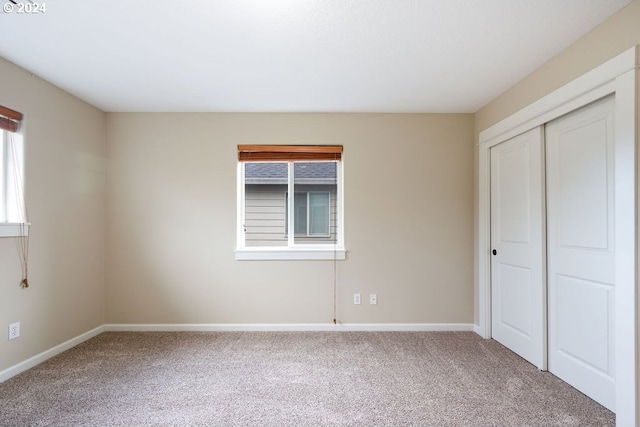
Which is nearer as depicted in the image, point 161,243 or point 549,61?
point 549,61

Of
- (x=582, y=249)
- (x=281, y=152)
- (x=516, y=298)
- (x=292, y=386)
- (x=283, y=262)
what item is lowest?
(x=292, y=386)

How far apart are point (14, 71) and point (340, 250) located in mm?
3232

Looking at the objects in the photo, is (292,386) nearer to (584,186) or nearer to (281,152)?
(281,152)

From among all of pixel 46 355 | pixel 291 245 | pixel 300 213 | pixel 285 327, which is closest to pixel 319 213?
pixel 300 213

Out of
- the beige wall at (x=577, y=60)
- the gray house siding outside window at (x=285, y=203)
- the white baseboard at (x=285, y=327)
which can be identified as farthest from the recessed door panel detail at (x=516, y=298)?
the gray house siding outside window at (x=285, y=203)

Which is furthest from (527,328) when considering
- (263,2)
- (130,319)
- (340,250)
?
(130,319)

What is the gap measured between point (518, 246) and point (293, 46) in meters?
2.56

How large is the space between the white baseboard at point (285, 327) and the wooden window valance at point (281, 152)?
1861 mm

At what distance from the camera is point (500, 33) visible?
216 centimetres

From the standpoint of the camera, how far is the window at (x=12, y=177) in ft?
8.52

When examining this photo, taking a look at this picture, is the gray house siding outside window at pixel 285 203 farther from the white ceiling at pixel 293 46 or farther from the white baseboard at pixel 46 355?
the white baseboard at pixel 46 355

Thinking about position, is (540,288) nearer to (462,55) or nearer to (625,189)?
(625,189)

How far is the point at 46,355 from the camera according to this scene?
287cm

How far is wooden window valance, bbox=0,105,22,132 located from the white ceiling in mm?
388
